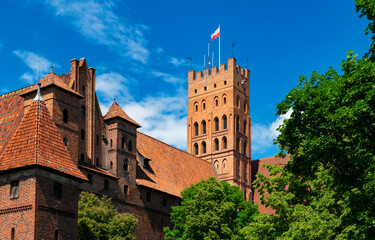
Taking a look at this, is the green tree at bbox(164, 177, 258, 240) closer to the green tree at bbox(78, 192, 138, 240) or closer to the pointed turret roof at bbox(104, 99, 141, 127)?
the green tree at bbox(78, 192, 138, 240)

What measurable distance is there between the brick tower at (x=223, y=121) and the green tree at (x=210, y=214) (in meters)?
20.6

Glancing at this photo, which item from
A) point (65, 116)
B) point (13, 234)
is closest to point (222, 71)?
point (65, 116)

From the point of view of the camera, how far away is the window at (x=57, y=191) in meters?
27.1

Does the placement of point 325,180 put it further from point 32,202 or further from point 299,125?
point 32,202

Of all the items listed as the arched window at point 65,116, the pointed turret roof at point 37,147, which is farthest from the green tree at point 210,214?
the pointed turret roof at point 37,147

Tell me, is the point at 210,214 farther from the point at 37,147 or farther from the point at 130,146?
the point at 37,147

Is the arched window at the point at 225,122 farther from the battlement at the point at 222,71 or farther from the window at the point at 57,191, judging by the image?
the window at the point at 57,191

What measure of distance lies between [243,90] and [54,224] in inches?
2025

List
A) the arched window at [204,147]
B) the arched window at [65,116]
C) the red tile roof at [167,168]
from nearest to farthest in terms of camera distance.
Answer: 1. the arched window at [65,116]
2. the red tile roof at [167,168]
3. the arched window at [204,147]

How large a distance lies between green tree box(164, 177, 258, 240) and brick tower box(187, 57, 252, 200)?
20.6 metres

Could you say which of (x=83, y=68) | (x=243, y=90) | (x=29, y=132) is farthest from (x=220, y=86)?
(x=29, y=132)

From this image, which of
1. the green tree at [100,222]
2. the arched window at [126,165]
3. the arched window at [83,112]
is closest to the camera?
the green tree at [100,222]

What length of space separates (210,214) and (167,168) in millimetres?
14247

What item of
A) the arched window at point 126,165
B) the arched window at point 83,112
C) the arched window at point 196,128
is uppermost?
the arched window at point 196,128
